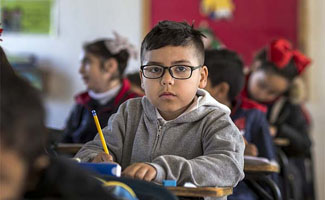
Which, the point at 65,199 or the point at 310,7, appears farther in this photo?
the point at 310,7

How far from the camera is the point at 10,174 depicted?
0.87 metres

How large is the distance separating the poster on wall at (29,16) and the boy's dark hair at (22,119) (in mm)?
4211

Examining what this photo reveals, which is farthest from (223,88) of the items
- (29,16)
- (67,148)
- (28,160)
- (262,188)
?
(29,16)

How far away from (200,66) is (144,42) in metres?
0.18

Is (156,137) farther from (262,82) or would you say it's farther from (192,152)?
(262,82)

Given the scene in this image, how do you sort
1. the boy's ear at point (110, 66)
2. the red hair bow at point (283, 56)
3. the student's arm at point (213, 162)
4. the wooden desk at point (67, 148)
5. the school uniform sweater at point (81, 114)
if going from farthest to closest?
the red hair bow at point (283, 56)
the boy's ear at point (110, 66)
the school uniform sweater at point (81, 114)
the wooden desk at point (67, 148)
the student's arm at point (213, 162)

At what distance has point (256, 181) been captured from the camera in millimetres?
2316

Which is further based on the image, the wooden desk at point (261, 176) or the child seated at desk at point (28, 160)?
the wooden desk at point (261, 176)

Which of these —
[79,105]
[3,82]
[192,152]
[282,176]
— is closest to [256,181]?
[192,152]

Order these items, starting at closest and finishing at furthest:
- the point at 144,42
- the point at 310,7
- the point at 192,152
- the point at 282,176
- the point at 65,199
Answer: the point at 65,199 < the point at 192,152 < the point at 144,42 < the point at 282,176 < the point at 310,7

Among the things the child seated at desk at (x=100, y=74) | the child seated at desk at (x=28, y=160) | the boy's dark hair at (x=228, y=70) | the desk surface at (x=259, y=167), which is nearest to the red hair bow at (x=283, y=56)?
the boy's dark hair at (x=228, y=70)

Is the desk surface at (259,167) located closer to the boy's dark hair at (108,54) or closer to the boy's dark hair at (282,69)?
the boy's dark hair at (108,54)

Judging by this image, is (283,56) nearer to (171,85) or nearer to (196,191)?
(171,85)

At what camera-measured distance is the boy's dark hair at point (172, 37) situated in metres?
1.75
